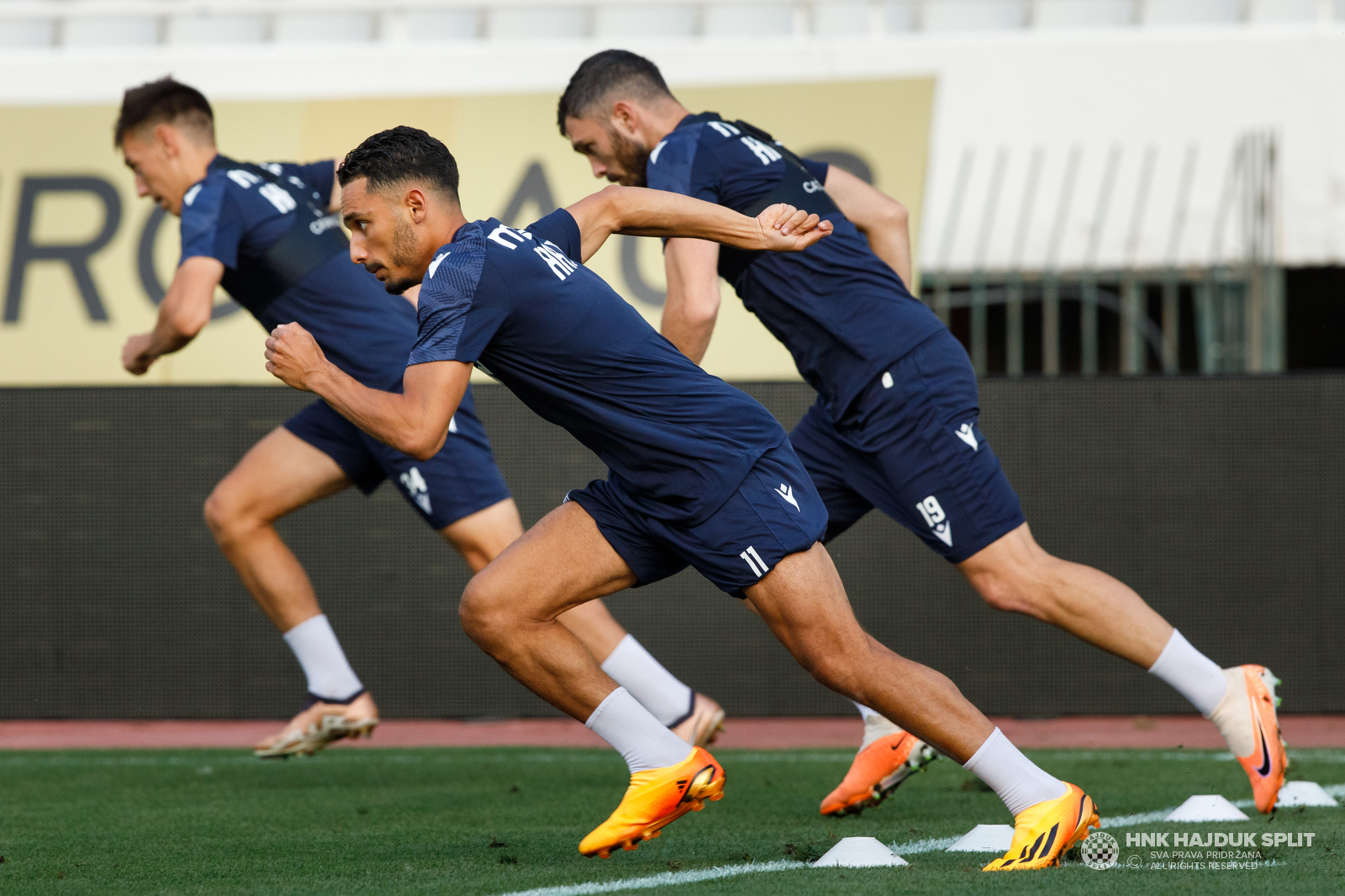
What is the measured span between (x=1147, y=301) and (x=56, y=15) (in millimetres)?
9582

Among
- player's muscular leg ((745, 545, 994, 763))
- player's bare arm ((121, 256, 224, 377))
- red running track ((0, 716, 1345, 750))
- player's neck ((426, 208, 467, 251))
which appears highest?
player's neck ((426, 208, 467, 251))

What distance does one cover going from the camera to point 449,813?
4500 mm

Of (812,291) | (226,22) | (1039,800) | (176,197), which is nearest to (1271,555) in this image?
(812,291)

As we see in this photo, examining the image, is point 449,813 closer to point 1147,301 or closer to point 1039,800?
point 1039,800

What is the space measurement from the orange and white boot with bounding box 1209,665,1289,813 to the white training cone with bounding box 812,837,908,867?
1105 millimetres

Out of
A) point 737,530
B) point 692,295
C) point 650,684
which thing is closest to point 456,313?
point 737,530

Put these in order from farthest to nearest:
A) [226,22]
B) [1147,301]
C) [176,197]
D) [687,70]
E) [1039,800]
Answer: [226,22] → [687,70] → [1147,301] → [176,197] → [1039,800]

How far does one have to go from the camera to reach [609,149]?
427 centimetres

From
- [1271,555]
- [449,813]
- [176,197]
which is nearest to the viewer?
[449,813]

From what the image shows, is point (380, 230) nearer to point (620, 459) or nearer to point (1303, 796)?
point (620, 459)

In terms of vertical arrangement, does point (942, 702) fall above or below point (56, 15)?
below

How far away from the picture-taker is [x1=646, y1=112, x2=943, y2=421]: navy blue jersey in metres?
4.08

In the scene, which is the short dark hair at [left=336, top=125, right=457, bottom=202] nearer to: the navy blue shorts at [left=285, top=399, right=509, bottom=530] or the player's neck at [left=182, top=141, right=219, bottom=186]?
the navy blue shorts at [left=285, top=399, right=509, bottom=530]

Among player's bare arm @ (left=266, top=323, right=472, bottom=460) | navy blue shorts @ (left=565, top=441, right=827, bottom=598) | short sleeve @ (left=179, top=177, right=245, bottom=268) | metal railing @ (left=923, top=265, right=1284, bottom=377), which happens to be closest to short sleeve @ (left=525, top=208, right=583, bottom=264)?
player's bare arm @ (left=266, top=323, right=472, bottom=460)
